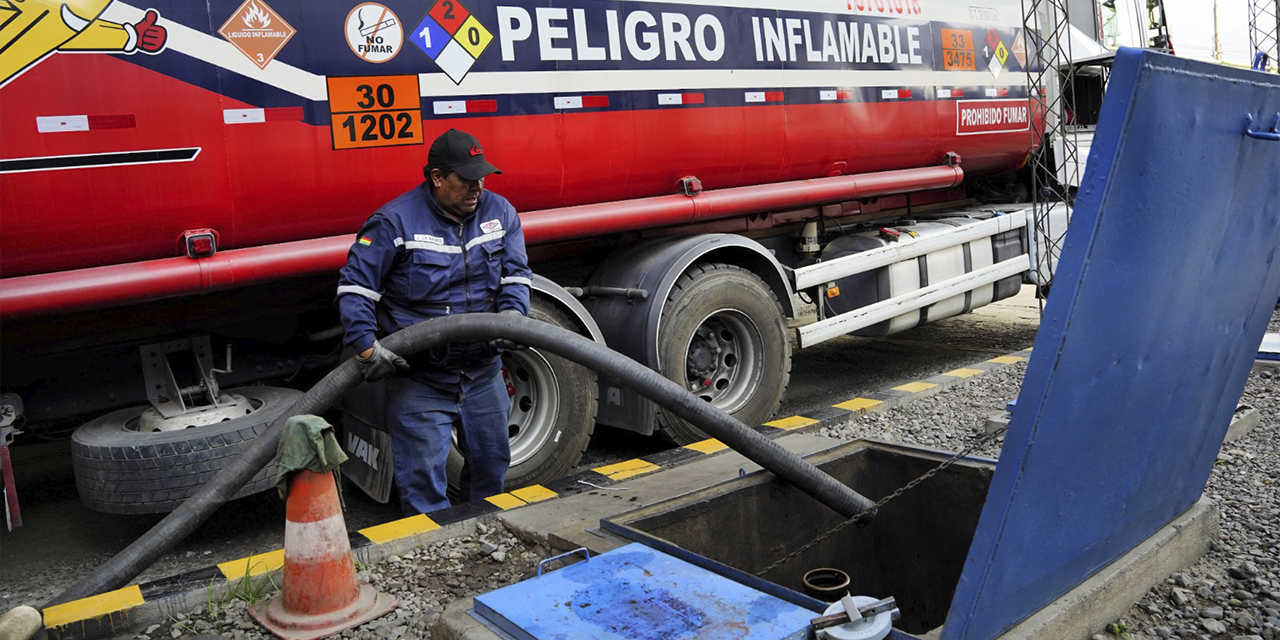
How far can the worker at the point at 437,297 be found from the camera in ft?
13.3

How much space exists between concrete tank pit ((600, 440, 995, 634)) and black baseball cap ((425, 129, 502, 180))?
4.90 ft

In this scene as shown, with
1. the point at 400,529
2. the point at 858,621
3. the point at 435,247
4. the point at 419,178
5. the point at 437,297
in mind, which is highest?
the point at 419,178

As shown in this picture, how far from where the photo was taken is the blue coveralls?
4.07m

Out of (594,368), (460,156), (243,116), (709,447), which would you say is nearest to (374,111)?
(243,116)

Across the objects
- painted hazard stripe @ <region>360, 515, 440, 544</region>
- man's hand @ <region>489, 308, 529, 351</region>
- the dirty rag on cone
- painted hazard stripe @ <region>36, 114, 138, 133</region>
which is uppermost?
painted hazard stripe @ <region>36, 114, 138, 133</region>

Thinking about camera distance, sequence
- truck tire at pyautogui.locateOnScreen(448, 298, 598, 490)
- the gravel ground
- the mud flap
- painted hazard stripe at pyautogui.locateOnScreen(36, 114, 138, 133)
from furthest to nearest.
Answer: truck tire at pyautogui.locateOnScreen(448, 298, 598, 490)
the mud flap
painted hazard stripe at pyautogui.locateOnScreen(36, 114, 138, 133)
the gravel ground

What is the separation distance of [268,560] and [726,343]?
10.7 feet

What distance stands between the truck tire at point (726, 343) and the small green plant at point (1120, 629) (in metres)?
2.84

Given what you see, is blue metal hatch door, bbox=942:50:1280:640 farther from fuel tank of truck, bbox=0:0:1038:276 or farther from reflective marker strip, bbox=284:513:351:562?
fuel tank of truck, bbox=0:0:1038:276

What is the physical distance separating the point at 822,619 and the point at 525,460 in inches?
109

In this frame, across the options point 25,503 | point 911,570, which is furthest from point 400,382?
point 25,503

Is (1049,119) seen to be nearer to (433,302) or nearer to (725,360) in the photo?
(725,360)

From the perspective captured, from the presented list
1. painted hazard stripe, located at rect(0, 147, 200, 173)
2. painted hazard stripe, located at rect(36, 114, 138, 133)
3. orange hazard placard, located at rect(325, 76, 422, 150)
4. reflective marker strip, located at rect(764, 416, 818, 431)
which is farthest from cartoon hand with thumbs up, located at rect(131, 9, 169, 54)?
reflective marker strip, located at rect(764, 416, 818, 431)

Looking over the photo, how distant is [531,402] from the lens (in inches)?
212
